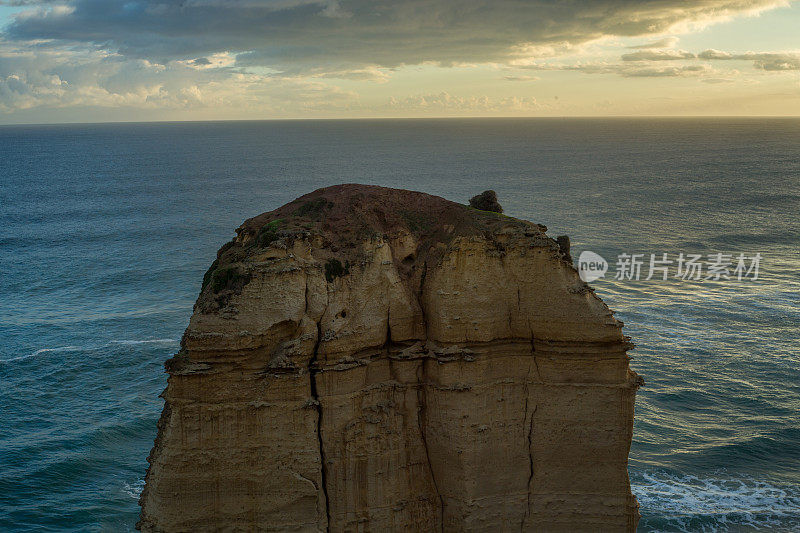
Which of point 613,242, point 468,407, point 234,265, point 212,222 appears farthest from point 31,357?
point 613,242

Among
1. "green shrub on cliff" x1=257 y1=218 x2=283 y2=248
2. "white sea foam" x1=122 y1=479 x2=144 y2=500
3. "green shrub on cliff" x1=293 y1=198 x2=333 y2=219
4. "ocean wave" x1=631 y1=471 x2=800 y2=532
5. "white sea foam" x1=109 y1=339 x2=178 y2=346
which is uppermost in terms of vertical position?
"green shrub on cliff" x1=293 y1=198 x2=333 y2=219

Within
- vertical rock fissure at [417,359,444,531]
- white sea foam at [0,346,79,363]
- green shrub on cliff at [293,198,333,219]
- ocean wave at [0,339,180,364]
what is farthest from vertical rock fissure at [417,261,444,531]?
white sea foam at [0,346,79,363]

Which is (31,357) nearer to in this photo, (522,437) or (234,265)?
(234,265)

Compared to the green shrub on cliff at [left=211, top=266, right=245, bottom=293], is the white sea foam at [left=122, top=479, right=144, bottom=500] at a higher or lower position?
lower

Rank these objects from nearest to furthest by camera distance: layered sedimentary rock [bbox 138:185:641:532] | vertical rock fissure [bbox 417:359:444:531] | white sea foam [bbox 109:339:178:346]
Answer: layered sedimentary rock [bbox 138:185:641:532] < vertical rock fissure [bbox 417:359:444:531] < white sea foam [bbox 109:339:178:346]

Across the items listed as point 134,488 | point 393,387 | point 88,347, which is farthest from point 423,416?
point 88,347

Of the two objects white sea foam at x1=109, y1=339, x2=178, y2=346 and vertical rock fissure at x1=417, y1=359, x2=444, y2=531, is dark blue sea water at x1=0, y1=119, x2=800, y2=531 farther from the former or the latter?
vertical rock fissure at x1=417, y1=359, x2=444, y2=531

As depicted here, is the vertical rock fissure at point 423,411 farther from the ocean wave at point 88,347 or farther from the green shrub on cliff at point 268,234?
the ocean wave at point 88,347
